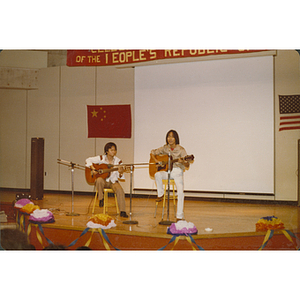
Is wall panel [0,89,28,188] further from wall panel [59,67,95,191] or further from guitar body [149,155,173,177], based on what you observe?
guitar body [149,155,173,177]

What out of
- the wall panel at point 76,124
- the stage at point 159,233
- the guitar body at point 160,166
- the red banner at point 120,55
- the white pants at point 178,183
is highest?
the red banner at point 120,55

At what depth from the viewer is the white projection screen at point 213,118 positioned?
5258 mm

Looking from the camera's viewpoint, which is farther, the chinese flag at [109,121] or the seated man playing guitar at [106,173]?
the chinese flag at [109,121]

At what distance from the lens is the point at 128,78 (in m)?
6.00

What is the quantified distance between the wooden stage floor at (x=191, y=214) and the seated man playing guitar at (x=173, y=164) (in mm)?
397

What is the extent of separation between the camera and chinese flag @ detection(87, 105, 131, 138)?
5.59 meters

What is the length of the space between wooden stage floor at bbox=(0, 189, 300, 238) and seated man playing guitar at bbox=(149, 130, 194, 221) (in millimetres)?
397

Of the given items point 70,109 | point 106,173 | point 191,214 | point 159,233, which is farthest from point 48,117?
point 159,233

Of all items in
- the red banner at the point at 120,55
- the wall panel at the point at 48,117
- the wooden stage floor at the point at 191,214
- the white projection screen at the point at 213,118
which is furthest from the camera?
the wall panel at the point at 48,117

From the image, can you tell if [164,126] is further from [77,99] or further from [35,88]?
[35,88]

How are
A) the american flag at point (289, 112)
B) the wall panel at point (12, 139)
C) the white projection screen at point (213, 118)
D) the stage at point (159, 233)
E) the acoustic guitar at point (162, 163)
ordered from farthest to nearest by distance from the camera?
the white projection screen at point (213, 118), the american flag at point (289, 112), the acoustic guitar at point (162, 163), the wall panel at point (12, 139), the stage at point (159, 233)

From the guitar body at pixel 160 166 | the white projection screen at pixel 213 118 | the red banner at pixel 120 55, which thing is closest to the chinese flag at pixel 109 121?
the white projection screen at pixel 213 118

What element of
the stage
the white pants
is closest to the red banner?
the white pants

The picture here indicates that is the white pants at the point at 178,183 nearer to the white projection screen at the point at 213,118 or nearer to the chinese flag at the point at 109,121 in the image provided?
the white projection screen at the point at 213,118
